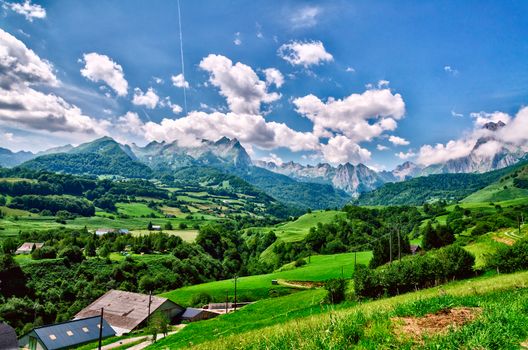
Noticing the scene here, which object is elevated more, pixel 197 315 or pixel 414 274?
pixel 414 274

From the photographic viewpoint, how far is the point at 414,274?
4366 centimetres

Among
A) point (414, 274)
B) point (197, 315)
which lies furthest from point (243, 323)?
point (197, 315)

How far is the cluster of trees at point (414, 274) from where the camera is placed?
43.1 meters

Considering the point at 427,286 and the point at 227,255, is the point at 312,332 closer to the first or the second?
the point at 427,286

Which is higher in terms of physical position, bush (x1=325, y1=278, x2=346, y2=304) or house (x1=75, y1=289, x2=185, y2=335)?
bush (x1=325, y1=278, x2=346, y2=304)

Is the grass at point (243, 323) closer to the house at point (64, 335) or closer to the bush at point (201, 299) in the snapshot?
the house at point (64, 335)

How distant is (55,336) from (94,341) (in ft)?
23.8

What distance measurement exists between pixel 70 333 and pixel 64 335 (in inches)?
47.6

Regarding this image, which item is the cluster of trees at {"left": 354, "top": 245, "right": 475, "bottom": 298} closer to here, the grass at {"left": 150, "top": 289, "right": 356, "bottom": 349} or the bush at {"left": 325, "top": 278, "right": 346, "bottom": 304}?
the bush at {"left": 325, "top": 278, "right": 346, "bottom": 304}

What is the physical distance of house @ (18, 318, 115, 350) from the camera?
205 ft

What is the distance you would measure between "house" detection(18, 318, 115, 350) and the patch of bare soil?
72.3 m

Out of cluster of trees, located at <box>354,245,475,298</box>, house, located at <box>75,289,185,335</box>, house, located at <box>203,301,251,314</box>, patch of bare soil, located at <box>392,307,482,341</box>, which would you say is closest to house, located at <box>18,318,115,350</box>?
house, located at <box>75,289,185,335</box>

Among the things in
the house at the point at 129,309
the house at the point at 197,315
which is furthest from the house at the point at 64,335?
the house at the point at 197,315

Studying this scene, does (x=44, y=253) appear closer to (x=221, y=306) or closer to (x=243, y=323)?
(x=221, y=306)
